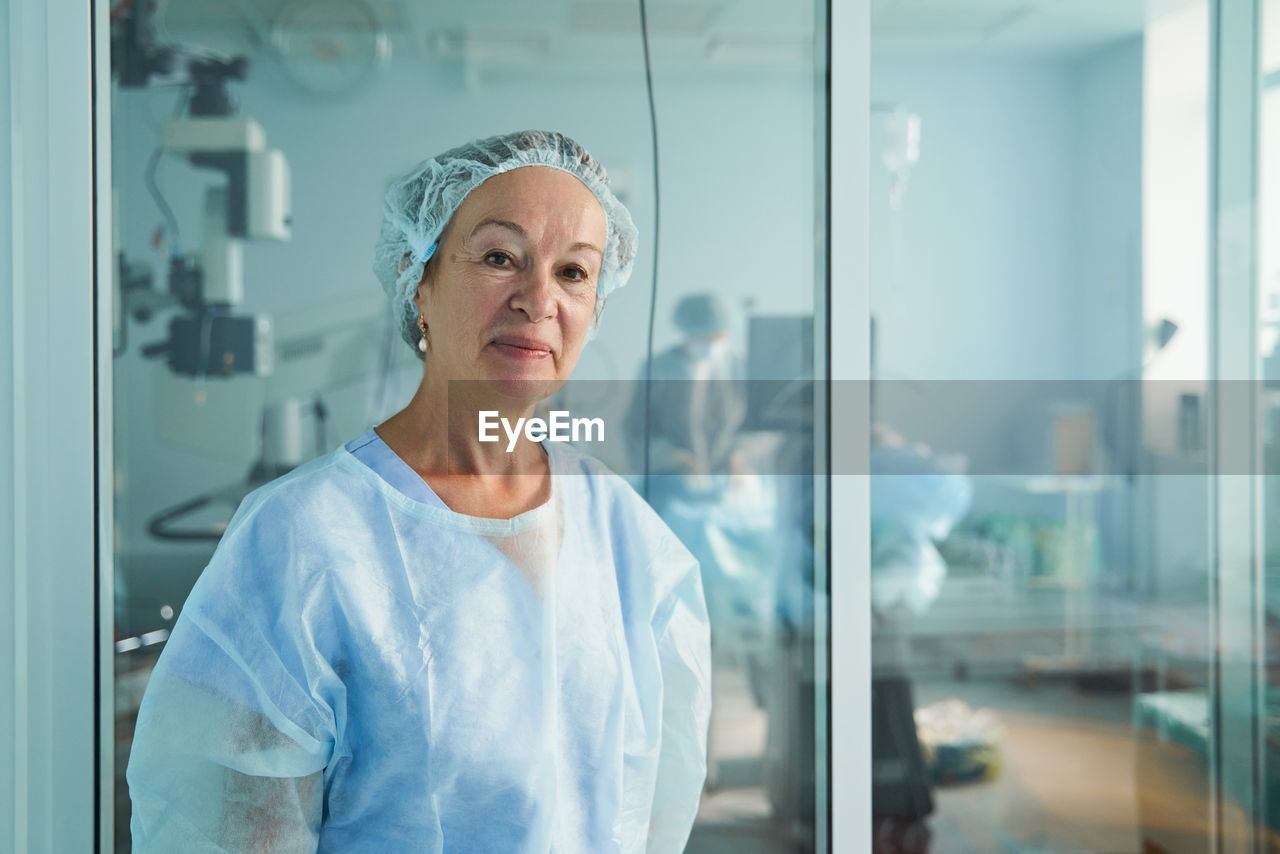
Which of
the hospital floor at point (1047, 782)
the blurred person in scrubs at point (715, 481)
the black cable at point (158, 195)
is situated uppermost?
the black cable at point (158, 195)

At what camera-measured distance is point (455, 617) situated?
0.81m

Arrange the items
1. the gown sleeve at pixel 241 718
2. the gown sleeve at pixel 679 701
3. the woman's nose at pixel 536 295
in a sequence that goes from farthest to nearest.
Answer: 1. the gown sleeve at pixel 679 701
2. the woman's nose at pixel 536 295
3. the gown sleeve at pixel 241 718

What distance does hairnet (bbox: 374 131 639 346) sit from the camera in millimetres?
820

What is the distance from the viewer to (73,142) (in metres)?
0.97

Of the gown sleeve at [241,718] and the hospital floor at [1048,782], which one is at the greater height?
the gown sleeve at [241,718]

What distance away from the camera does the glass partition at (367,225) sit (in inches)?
41.5

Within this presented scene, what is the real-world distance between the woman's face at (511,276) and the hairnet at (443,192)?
0.03 feet

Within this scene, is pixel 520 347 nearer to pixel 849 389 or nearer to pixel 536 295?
pixel 536 295

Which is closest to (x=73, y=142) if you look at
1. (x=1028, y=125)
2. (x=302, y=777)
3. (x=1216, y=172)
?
(x=302, y=777)

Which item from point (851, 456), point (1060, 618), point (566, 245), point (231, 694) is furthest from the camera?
point (1060, 618)

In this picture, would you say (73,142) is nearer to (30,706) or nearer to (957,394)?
(30,706)

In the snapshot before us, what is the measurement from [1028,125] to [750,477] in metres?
0.71

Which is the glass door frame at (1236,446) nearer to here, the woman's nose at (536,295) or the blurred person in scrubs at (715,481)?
the blurred person in scrubs at (715,481)

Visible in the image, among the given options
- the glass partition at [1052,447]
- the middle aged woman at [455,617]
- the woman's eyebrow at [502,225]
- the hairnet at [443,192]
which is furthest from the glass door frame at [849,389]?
the woman's eyebrow at [502,225]
